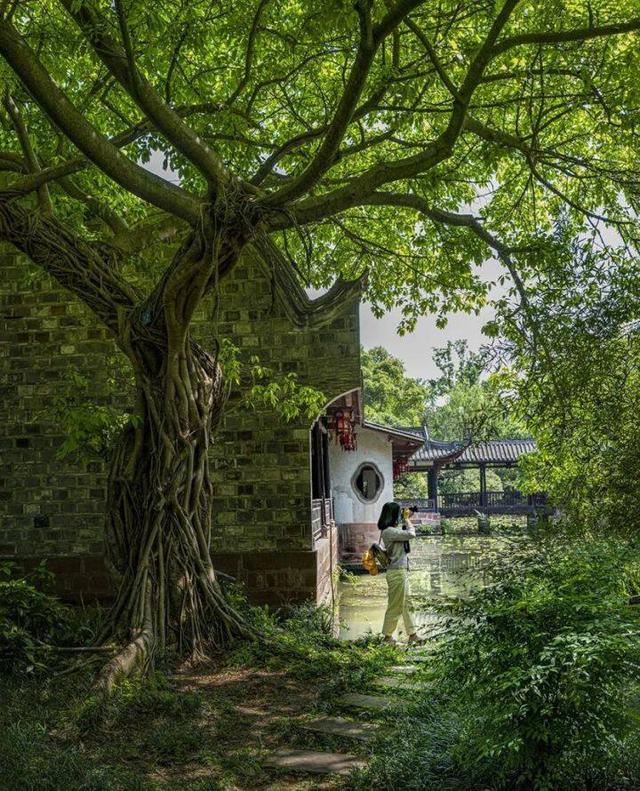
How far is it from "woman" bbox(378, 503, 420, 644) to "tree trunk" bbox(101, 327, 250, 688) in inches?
101

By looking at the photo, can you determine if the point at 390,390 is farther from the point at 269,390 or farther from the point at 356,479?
the point at 269,390

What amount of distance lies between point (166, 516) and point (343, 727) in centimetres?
245

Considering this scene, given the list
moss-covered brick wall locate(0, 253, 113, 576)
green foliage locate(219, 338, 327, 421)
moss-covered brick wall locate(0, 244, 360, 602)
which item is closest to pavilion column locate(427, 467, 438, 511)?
moss-covered brick wall locate(0, 244, 360, 602)

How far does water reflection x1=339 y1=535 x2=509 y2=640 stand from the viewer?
5129 millimetres

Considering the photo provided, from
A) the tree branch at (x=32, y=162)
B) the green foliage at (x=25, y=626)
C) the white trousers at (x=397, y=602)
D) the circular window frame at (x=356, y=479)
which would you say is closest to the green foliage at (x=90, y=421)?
the green foliage at (x=25, y=626)

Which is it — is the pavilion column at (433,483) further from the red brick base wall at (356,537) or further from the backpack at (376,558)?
the backpack at (376,558)

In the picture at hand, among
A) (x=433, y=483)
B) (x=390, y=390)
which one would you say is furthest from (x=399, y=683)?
Result: (x=390, y=390)

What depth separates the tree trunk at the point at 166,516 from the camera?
678 centimetres

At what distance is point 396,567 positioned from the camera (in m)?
9.58

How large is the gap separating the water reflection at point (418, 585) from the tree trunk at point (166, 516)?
5.79 ft

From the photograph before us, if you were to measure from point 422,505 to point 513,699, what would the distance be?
29448 mm

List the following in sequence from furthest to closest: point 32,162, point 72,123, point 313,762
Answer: point 32,162 < point 72,123 < point 313,762

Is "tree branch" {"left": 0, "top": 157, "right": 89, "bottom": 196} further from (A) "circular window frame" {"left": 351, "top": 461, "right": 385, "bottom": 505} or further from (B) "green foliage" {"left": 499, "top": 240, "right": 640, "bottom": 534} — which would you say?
(A) "circular window frame" {"left": 351, "top": 461, "right": 385, "bottom": 505}

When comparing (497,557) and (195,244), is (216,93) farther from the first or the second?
(497,557)
